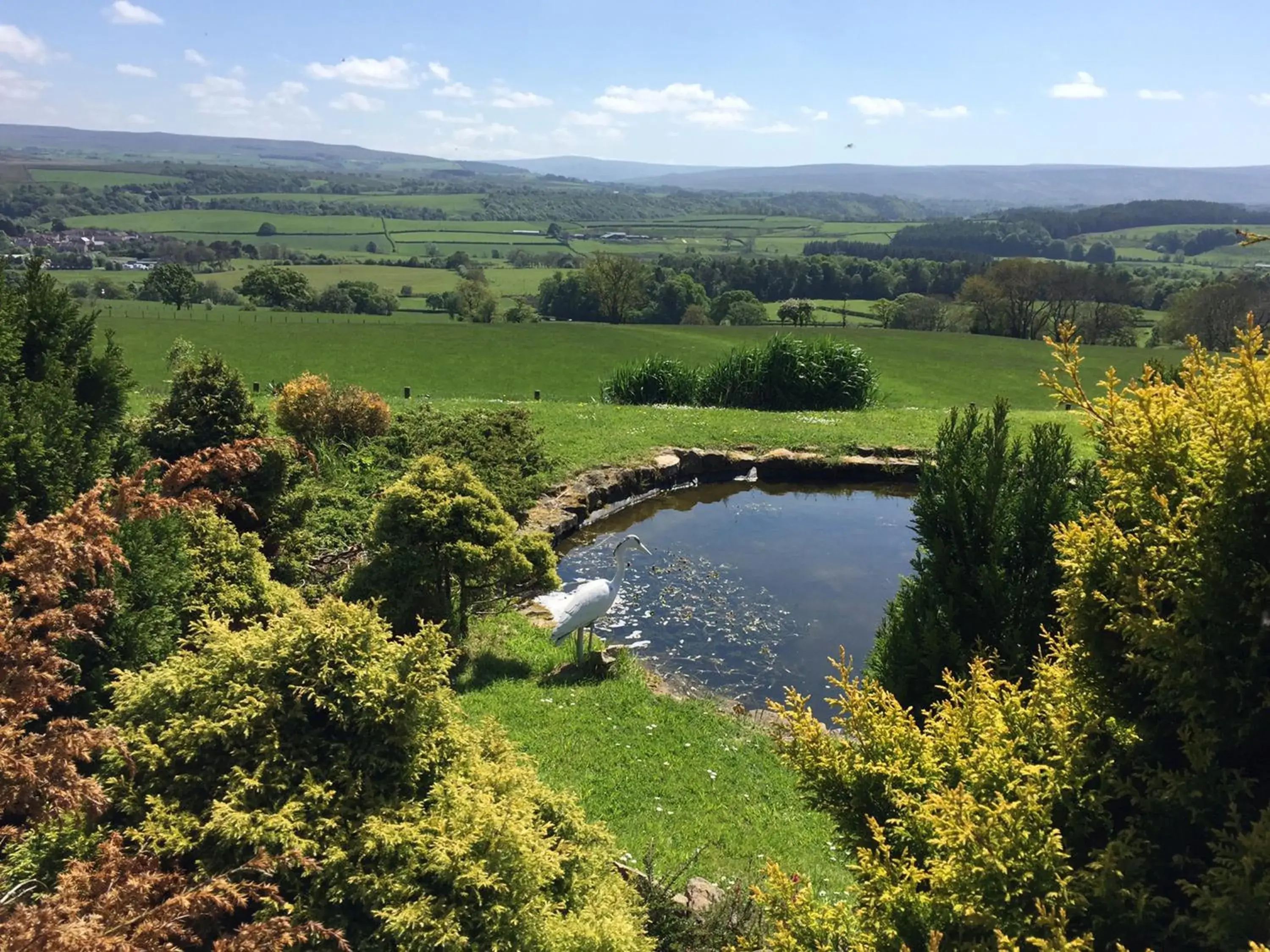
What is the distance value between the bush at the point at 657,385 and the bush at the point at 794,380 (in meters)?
0.43

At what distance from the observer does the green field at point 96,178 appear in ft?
518

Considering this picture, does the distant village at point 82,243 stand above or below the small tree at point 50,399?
above

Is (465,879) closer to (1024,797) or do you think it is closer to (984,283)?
(1024,797)

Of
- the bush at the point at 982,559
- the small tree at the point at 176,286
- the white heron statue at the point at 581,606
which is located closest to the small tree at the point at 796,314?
the small tree at the point at 176,286

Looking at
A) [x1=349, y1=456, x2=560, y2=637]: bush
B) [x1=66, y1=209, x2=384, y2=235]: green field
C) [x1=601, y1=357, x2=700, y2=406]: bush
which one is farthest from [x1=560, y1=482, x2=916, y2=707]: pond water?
[x1=66, y1=209, x2=384, y2=235]: green field

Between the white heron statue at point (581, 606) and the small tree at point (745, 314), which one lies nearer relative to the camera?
the white heron statue at point (581, 606)

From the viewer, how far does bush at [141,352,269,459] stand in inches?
439

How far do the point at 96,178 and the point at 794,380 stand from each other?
198 m

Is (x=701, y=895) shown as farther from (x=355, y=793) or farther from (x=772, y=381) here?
(x=772, y=381)

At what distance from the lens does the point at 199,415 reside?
36.9ft

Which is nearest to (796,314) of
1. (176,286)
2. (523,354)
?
(523,354)

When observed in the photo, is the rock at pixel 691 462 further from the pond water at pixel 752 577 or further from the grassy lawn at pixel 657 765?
the grassy lawn at pixel 657 765

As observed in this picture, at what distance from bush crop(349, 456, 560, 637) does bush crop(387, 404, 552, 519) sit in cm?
430

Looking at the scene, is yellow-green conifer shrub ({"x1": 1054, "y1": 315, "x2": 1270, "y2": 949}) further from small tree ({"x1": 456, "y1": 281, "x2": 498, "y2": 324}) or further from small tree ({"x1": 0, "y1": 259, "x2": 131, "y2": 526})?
small tree ({"x1": 456, "y1": 281, "x2": 498, "y2": 324})
